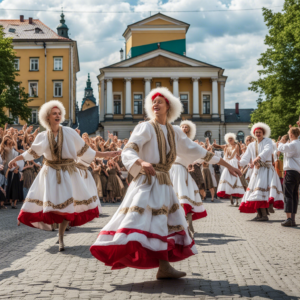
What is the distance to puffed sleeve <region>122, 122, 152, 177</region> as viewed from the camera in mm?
5418

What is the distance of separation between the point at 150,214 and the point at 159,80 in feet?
214

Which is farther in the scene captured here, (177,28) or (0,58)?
(177,28)

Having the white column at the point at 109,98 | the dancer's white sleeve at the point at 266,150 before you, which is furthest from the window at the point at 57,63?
the dancer's white sleeve at the point at 266,150

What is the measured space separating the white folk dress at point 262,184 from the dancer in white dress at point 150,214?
19.9 feet

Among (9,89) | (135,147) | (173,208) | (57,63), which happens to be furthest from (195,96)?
(173,208)

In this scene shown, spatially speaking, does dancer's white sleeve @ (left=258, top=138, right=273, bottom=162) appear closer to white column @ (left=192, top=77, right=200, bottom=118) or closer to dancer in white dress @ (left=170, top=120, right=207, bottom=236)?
dancer in white dress @ (left=170, top=120, right=207, bottom=236)

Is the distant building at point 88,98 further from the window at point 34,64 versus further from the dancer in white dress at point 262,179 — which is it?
the dancer in white dress at point 262,179

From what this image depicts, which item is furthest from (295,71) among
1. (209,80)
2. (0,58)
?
(209,80)

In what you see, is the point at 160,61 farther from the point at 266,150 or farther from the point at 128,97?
the point at 266,150

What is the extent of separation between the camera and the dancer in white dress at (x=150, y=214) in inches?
201

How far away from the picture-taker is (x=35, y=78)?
66250 mm

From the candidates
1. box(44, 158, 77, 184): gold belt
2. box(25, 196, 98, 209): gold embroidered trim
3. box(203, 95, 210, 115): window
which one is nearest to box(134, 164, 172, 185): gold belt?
box(25, 196, 98, 209): gold embroidered trim

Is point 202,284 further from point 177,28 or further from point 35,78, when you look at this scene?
point 177,28

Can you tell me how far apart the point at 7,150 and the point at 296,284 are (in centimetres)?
1193
